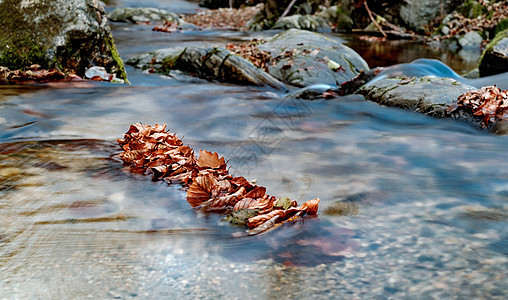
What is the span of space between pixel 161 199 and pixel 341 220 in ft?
3.71

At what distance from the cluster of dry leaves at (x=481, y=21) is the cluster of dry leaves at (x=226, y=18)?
29.4 ft

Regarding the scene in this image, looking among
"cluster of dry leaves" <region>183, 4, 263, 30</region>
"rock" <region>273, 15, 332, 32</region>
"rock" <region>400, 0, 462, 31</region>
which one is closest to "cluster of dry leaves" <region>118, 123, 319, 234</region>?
"rock" <region>273, 15, 332, 32</region>

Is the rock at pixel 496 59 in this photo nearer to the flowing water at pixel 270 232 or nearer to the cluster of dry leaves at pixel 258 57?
the flowing water at pixel 270 232

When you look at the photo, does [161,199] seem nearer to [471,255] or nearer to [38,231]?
[38,231]

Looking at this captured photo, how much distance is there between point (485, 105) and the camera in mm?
4852

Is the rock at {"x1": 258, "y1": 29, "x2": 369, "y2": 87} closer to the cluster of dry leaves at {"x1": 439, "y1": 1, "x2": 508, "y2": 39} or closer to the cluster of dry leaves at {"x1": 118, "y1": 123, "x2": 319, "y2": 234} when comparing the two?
the cluster of dry leaves at {"x1": 118, "y1": 123, "x2": 319, "y2": 234}

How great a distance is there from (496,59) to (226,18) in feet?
63.7

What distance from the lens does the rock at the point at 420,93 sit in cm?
529

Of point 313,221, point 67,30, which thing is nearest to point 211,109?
point 67,30

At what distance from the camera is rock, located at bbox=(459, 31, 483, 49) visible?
14.7 meters

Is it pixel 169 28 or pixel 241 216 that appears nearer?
pixel 241 216

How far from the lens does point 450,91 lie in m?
5.41

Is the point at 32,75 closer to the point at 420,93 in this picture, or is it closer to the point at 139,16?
the point at 420,93

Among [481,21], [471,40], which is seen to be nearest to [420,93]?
[471,40]
